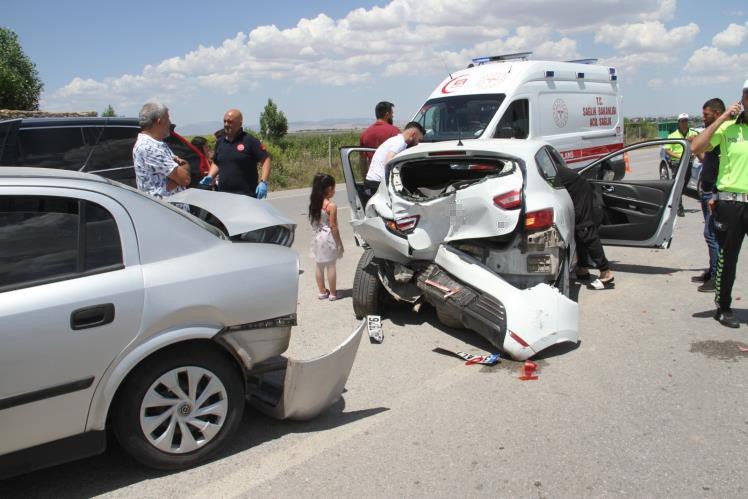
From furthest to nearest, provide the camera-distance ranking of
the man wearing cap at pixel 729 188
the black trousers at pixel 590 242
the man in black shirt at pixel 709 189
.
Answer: the black trousers at pixel 590 242, the man in black shirt at pixel 709 189, the man wearing cap at pixel 729 188

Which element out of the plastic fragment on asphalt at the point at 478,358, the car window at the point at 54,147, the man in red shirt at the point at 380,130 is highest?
the man in red shirt at the point at 380,130

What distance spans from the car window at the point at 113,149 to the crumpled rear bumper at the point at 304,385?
16.0ft

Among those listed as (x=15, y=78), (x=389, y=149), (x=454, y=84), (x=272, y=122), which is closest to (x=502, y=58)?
(x=454, y=84)

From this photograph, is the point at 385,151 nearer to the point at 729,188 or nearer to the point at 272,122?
the point at 729,188

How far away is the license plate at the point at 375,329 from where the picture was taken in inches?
211

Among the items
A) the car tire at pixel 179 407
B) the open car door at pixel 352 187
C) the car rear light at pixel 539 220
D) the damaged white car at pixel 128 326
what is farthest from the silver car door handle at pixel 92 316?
the open car door at pixel 352 187

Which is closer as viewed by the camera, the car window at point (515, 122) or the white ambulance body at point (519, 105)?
the car window at point (515, 122)

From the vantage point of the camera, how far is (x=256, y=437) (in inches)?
147

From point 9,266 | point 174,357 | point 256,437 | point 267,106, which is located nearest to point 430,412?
point 256,437

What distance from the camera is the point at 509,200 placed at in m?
5.03

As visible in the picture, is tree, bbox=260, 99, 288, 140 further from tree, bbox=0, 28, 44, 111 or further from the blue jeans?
the blue jeans

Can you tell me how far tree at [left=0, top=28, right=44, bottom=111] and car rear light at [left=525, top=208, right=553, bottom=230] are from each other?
90.9ft

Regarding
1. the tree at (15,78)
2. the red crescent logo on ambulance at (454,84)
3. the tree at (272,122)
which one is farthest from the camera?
the tree at (272,122)

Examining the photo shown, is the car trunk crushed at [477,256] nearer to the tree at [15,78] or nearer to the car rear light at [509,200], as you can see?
the car rear light at [509,200]
